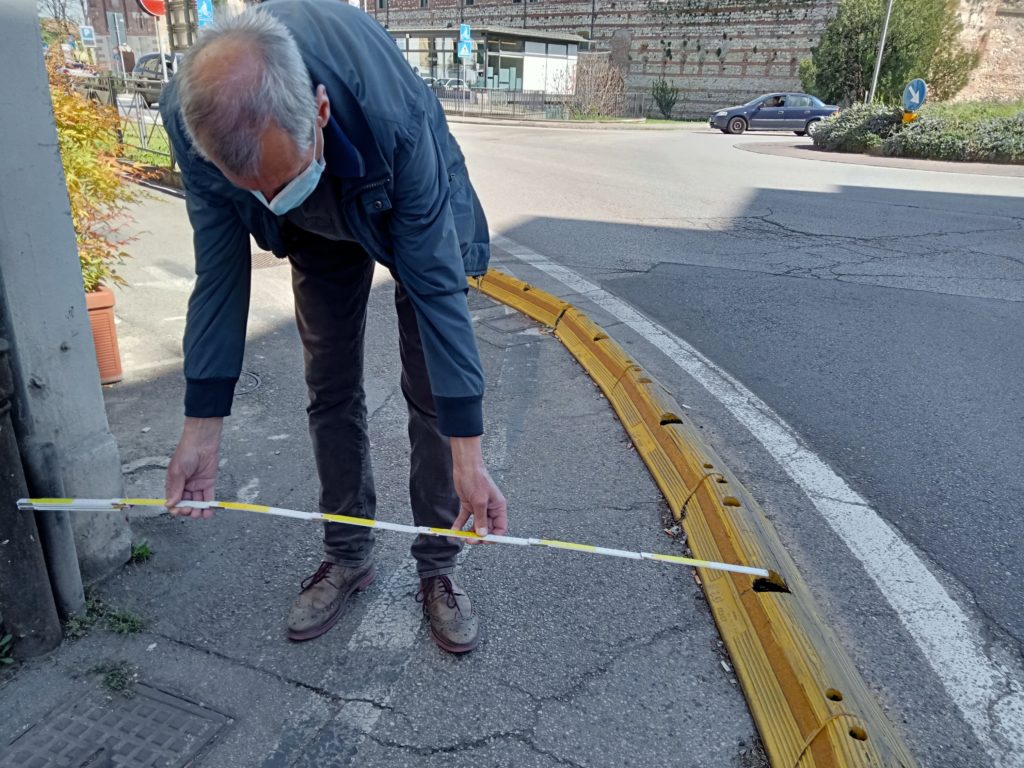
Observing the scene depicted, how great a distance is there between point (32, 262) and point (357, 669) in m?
1.46

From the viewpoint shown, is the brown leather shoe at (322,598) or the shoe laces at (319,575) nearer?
the brown leather shoe at (322,598)

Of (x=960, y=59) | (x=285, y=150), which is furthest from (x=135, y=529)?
(x=960, y=59)

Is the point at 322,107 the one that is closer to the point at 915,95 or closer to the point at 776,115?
the point at 915,95

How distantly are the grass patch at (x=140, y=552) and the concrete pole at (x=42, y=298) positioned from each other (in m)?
0.17

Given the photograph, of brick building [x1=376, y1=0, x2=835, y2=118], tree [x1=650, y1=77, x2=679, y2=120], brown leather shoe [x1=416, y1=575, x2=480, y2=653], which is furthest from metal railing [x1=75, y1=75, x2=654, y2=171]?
brown leather shoe [x1=416, y1=575, x2=480, y2=653]

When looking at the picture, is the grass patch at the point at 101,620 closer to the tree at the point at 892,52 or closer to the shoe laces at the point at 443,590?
the shoe laces at the point at 443,590

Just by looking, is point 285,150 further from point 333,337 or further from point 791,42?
point 791,42

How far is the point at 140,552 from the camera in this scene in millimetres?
2641

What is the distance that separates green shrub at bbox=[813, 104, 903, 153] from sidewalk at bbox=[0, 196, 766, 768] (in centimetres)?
1794

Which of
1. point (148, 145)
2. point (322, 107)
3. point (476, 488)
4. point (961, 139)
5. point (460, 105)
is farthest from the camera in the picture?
point (460, 105)

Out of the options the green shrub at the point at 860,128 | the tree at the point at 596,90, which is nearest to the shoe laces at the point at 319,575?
the green shrub at the point at 860,128

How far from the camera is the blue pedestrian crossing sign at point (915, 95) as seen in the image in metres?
16.7

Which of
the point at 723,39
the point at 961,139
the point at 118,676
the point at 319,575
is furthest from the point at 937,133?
the point at 723,39

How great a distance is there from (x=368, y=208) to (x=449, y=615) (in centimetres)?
128
